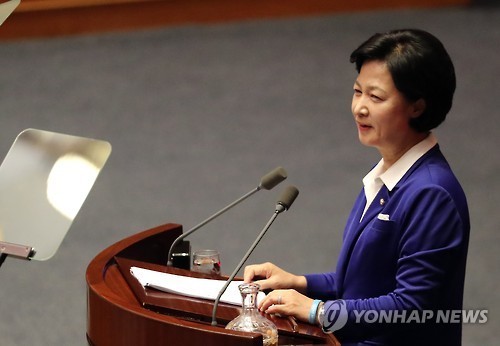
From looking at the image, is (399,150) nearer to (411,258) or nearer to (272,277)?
(411,258)

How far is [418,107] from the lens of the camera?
1955 millimetres

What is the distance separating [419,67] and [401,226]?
0.32m

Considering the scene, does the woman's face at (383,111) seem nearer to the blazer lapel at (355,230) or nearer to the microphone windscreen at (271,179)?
the blazer lapel at (355,230)

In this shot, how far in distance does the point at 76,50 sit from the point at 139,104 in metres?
1.06

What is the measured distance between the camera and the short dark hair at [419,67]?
1.91 metres

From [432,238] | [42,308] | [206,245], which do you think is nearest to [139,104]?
[206,245]

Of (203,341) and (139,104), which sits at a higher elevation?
(139,104)

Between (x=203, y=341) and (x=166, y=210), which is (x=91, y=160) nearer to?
(x=203, y=341)

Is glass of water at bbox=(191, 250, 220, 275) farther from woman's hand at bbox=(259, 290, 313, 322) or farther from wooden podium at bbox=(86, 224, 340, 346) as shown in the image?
woman's hand at bbox=(259, 290, 313, 322)

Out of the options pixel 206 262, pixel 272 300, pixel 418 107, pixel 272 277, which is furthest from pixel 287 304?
pixel 418 107

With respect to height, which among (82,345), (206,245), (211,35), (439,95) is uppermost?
(211,35)

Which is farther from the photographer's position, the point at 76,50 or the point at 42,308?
the point at 76,50

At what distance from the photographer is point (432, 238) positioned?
1.85m

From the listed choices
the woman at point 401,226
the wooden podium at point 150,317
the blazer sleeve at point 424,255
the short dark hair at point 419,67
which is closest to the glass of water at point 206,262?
the wooden podium at point 150,317
